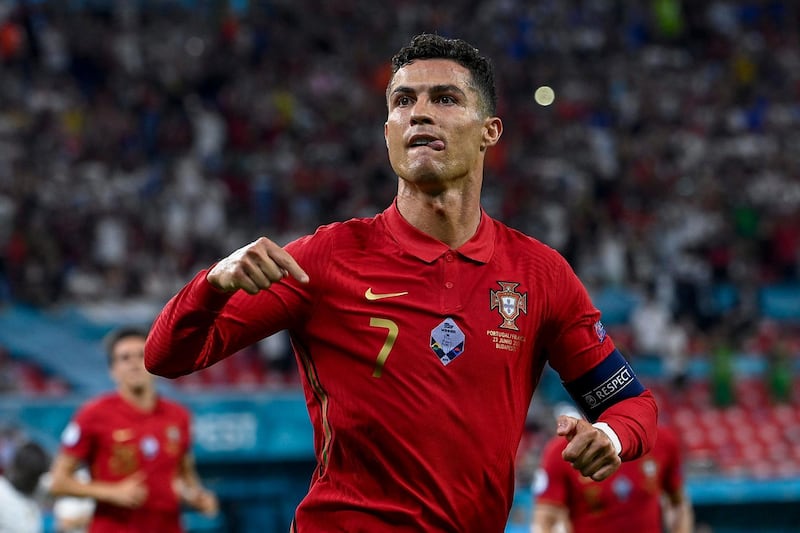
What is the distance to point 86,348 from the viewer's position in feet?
45.6

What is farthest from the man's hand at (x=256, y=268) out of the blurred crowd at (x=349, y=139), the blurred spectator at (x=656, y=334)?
Answer: the blurred spectator at (x=656, y=334)

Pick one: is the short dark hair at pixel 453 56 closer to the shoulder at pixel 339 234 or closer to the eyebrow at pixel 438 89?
the eyebrow at pixel 438 89

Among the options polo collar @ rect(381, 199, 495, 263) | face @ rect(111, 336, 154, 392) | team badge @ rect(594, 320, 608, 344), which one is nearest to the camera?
polo collar @ rect(381, 199, 495, 263)

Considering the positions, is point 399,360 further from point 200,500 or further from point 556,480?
point 200,500

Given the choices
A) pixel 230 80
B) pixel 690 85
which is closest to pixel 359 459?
pixel 230 80

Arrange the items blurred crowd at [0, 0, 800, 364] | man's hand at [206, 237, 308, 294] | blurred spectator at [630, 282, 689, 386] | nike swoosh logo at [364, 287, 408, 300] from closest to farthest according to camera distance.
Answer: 1. man's hand at [206, 237, 308, 294]
2. nike swoosh logo at [364, 287, 408, 300]
3. blurred crowd at [0, 0, 800, 364]
4. blurred spectator at [630, 282, 689, 386]

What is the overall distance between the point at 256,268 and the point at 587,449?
3.13 feet

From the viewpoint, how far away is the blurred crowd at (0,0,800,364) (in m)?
15.3

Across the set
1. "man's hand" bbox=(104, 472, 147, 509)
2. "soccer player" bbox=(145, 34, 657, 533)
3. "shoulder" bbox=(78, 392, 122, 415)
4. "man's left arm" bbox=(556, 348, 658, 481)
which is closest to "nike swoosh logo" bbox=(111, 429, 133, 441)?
"shoulder" bbox=(78, 392, 122, 415)

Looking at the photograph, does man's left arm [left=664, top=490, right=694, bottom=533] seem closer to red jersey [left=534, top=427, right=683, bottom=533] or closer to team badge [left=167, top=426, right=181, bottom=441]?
red jersey [left=534, top=427, right=683, bottom=533]

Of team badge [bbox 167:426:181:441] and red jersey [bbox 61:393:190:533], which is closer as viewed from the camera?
red jersey [bbox 61:393:190:533]

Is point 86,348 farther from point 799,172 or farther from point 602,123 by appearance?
point 799,172

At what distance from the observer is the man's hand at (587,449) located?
3137mm

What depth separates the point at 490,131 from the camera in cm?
373
